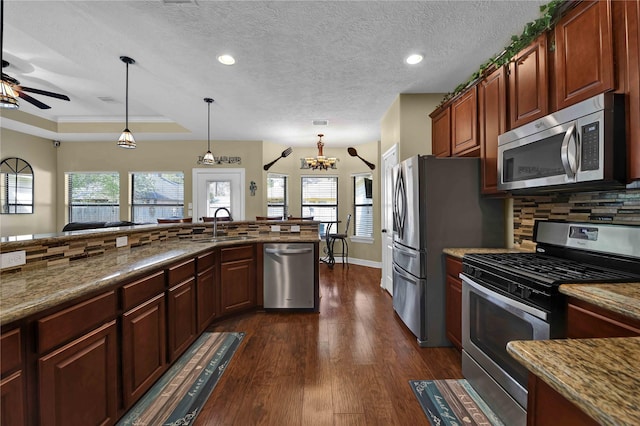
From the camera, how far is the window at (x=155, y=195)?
6.05 metres

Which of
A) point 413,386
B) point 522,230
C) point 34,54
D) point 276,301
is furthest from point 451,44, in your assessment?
point 34,54

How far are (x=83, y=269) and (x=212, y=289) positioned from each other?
1370 millimetres

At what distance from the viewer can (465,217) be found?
250 cm

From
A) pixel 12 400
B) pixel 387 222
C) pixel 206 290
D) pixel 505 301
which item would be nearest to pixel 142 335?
pixel 12 400

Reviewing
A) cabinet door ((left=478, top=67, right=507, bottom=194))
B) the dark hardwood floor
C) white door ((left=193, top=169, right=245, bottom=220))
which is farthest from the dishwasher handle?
white door ((left=193, top=169, right=245, bottom=220))

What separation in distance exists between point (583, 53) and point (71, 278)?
300cm

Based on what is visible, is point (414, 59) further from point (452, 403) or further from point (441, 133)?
point (452, 403)

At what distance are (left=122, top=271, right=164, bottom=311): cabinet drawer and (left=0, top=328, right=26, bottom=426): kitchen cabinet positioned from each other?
20.9 inches

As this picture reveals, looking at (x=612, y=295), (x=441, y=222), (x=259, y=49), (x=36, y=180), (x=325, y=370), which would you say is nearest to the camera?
(x=612, y=295)

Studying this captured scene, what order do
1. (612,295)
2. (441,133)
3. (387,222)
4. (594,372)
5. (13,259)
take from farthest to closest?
1. (387,222)
2. (441,133)
3. (13,259)
4. (612,295)
5. (594,372)

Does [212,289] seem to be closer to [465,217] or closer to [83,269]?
[83,269]

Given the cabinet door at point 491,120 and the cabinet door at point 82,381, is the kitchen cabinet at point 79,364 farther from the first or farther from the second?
the cabinet door at point 491,120

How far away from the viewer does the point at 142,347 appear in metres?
1.72

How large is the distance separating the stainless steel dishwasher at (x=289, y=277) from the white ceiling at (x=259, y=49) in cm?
202
